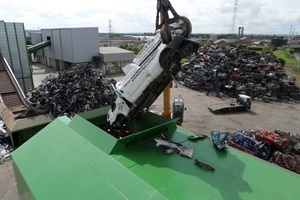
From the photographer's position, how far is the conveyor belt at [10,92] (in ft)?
41.4

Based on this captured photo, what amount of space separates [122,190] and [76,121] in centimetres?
282

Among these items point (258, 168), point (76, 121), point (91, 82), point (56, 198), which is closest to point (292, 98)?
point (91, 82)

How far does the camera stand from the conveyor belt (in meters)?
12.6

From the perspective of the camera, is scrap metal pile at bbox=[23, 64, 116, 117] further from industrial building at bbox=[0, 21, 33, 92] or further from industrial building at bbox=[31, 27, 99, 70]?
industrial building at bbox=[31, 27, 99, 70]

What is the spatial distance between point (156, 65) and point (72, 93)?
972cm

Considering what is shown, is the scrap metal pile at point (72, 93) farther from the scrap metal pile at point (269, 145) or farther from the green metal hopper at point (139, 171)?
the scrap metal pile at point (269, 145)

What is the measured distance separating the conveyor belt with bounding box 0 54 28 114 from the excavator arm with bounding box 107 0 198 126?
9089 millimetres

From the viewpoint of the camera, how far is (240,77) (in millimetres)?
20953

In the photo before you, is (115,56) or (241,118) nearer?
(241,118)

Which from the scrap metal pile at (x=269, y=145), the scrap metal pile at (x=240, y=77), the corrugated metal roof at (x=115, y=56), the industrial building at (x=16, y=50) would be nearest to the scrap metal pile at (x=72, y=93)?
the industrial building at (x=16, y=50)

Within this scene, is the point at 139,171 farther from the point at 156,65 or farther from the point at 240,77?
the point at 240,77

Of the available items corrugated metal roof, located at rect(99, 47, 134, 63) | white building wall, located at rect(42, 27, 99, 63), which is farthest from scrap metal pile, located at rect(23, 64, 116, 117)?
corrugated metal roof, located at rect(99, 47, 134, 63)

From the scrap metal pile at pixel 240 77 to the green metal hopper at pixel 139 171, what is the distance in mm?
14914

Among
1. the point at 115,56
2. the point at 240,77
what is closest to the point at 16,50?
the point at 115,56
